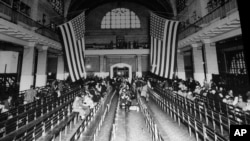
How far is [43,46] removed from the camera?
43.1 feet

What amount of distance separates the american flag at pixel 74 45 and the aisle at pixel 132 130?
300 cm

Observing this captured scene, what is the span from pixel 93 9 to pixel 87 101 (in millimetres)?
21363

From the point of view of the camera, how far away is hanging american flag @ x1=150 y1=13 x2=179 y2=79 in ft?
23.4

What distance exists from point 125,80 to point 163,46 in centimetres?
640

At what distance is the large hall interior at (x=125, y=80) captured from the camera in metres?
4.72

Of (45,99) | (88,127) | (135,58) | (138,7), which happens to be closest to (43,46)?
(45,99)

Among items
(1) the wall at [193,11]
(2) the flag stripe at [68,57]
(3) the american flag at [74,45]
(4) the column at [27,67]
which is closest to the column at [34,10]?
(4) the column at [27,67]

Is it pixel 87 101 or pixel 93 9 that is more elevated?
pixel 93 9

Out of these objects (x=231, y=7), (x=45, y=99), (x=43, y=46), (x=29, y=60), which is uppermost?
(x=231, y=7)

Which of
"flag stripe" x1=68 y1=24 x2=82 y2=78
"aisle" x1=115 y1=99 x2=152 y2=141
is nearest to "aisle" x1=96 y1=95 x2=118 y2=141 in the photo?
"aisle" x1=115 y1=99 x2=152 y2=141

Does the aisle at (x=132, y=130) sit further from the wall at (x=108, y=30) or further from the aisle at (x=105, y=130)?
the wall at (x=108, y=30)

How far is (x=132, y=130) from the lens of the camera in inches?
206

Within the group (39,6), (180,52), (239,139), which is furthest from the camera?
(180,52)

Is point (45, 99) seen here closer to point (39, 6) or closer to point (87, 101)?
point (87, 101)
